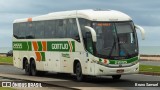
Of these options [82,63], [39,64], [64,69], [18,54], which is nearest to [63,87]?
[82,63]

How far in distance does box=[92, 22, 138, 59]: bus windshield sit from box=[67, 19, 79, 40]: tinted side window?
68.7 inches

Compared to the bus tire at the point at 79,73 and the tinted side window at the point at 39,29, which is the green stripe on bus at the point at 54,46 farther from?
the bus tire at the point at 79,73

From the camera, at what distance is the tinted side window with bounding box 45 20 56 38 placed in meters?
28.1

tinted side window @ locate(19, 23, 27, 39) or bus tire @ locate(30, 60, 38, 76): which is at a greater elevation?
tinted side window @ locate(19, 23, 27, 39)

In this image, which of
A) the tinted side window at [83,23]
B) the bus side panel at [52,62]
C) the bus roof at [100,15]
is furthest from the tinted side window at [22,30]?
the tinted side window at [83,23]

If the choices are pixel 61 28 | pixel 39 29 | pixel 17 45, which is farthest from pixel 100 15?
pixel 17 45

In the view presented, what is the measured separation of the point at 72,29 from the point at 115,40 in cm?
299

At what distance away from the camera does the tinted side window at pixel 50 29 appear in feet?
92.2

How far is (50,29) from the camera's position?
2853 centimetres

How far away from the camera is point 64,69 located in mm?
27109

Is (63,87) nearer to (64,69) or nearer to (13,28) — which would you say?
(64,69)

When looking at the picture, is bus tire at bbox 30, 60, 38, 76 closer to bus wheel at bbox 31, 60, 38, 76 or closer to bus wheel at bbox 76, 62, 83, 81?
bus wheel at bbox 31, 60, 38, 76

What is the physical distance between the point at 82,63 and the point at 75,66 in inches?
48.3

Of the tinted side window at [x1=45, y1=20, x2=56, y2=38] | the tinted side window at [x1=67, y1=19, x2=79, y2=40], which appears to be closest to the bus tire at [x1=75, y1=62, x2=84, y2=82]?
the tinted side window at [x1=67, y1=19, x2=79, y2=40]
